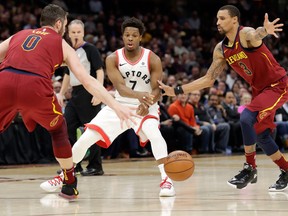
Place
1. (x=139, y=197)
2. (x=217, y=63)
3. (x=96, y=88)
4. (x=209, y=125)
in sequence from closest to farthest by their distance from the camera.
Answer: (x=96, y=88)
(x=139, y=197)
(x=217, y=63)
(x=209, y=125)

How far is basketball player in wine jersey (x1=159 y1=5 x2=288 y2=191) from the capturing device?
8.16 m

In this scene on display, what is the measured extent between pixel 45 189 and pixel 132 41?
77.3 inches

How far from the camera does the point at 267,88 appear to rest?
8.35m

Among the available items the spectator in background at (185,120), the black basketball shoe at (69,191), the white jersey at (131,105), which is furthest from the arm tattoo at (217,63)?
the spectator in background at (185,120)

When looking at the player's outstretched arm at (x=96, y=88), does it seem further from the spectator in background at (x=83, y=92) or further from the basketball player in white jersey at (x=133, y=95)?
the spectator in background at (x=83, y=92)

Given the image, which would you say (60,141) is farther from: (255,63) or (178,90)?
(255,63)

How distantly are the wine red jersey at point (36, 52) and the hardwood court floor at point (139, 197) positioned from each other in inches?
51.8

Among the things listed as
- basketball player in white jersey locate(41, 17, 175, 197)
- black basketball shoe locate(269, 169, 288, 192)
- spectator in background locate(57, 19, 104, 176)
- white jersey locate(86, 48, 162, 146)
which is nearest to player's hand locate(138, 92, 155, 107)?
basketball player in white jersey locate(41, 17, 175, 197)

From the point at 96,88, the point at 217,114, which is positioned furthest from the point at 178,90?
the point at 217,114

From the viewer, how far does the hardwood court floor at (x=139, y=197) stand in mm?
6449

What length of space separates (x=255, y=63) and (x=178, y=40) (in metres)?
14.8

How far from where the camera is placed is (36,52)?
276 inches

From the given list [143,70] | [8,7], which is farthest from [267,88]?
[8,7]

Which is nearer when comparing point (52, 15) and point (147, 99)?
point (52, 15)
